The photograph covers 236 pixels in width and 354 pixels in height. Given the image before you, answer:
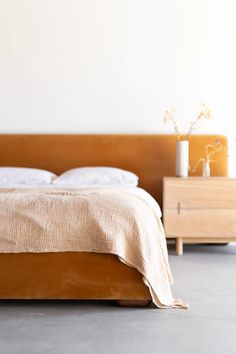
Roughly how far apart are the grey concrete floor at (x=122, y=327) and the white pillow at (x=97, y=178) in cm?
131

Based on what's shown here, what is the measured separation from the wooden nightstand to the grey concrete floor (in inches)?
41.9

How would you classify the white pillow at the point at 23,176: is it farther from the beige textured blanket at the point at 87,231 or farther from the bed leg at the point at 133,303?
the bed leg at the point at 133,303

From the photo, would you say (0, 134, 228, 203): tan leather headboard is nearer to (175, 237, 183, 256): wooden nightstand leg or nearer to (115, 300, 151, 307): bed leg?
(175, 237, 183, 256): wooden nightstand leg

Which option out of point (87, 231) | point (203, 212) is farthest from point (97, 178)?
point (87, 231)

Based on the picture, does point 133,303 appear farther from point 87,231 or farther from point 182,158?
point 182,158

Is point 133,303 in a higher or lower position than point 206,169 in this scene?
lower

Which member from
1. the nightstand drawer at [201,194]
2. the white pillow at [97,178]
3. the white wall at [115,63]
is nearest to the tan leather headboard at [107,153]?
the white wall at [115,63]

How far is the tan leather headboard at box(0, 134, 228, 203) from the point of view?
493cm

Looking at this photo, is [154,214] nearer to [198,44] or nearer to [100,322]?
[100,322]

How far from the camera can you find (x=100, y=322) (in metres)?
2.71

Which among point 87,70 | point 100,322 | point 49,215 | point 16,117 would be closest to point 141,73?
point 87,70

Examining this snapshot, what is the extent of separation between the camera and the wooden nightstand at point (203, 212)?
443cm

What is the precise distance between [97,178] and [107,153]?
501mm

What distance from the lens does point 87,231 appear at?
289cm
